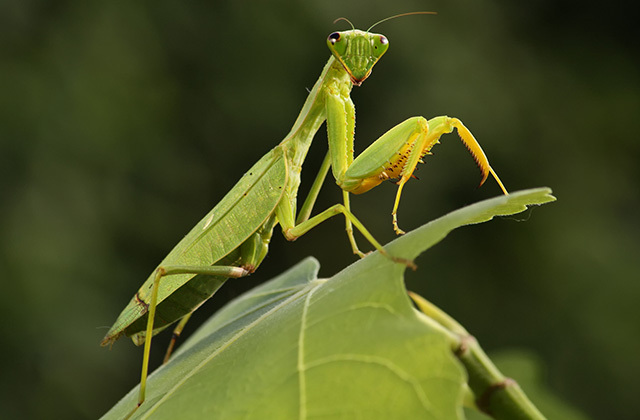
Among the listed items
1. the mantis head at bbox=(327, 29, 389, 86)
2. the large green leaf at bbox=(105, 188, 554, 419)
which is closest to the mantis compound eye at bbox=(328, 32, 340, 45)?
the mantis head at bbox=(327, 29, 389, 86)

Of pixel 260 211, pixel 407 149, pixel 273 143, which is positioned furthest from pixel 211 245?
pixel 273 143

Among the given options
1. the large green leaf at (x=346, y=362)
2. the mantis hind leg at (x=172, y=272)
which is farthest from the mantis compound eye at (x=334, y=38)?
the large green leaf at (x=346, y=362)

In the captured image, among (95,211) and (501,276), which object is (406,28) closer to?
(501,276)

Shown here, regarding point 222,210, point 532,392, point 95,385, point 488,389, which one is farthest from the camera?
point 95,385

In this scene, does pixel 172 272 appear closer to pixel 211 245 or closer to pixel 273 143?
pixel 211 245

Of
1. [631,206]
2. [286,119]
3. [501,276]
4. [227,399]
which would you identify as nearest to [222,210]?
[227,399]

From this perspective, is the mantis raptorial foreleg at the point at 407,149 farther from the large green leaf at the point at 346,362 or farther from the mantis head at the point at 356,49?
the large green leaf at the point at 346,362
